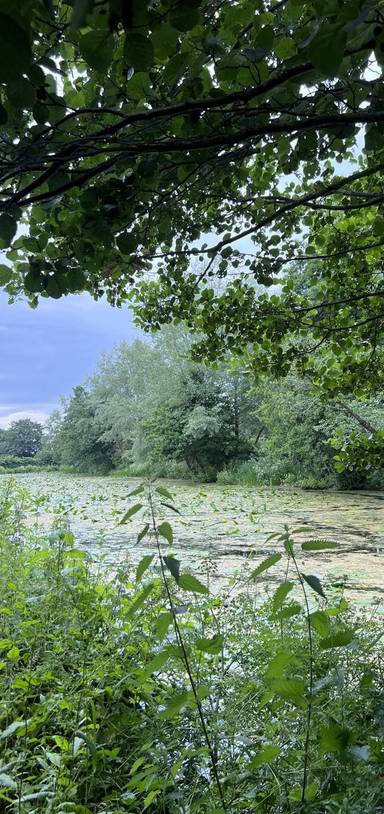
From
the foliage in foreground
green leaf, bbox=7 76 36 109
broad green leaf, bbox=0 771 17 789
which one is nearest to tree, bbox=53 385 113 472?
the foliage in foreground

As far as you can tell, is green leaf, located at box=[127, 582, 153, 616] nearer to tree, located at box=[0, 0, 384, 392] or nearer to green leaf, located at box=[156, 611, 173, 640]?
green leaf, located at box=[156, 611, 173, 640]

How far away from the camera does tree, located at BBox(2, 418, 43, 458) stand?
1241 inches

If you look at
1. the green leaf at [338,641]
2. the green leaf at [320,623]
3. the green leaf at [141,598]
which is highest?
the green leaf at [141,598]

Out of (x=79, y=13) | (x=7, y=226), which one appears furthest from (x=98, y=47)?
(x=7, y=226)

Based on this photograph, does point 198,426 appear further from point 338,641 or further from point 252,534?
point 338,641

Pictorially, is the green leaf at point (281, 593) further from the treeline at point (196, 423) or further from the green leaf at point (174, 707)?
the treeline at point (196, 423)

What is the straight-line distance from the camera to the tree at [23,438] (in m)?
31.5

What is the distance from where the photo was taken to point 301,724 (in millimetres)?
1548

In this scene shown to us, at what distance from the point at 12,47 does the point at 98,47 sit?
165 mm

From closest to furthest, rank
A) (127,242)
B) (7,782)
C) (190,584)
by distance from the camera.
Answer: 1. (190,584)
2. (127,242)
3. (7,782)

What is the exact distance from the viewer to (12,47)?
459 millimetres

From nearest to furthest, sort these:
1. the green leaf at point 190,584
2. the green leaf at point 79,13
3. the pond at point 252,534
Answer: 1. the green leaf at point 79,13
2. the green leaf at point 190,584
3. the pond at point 252,534

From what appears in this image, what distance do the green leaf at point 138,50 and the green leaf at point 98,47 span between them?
0.06ft

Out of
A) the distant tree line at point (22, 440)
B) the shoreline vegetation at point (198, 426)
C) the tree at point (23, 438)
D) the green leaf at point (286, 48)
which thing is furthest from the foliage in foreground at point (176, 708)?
the tree at point (23, 438)
